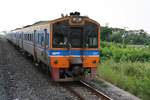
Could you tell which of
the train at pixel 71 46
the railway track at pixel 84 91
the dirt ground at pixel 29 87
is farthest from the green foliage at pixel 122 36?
the railway track at pixel 84 91

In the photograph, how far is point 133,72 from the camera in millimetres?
15398

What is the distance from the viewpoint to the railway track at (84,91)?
32.7ft

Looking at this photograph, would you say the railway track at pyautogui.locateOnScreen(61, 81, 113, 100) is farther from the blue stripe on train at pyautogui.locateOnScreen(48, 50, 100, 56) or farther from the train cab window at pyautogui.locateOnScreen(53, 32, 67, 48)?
the train cab window at pyautogui.locateOnScreen(53, 32, 67, 48)

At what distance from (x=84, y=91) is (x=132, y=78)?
313 cm

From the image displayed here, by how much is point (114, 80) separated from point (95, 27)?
2.57 meters

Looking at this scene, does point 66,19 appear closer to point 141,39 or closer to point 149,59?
point 149,59

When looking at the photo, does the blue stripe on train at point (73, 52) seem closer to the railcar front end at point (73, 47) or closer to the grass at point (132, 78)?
the railcar front end at point (73, 47)

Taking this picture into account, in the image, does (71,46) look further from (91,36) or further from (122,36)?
(122,36)

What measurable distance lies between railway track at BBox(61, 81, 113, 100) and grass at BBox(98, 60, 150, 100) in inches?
56.4

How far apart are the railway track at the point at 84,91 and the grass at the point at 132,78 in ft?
4.70

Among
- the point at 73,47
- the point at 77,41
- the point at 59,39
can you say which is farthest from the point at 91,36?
the point at 59,39

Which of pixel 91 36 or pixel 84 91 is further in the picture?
pixel 91 36

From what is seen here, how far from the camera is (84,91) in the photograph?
11.1 metres

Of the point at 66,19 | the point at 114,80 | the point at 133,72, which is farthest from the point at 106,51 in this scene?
the point at 66,19
